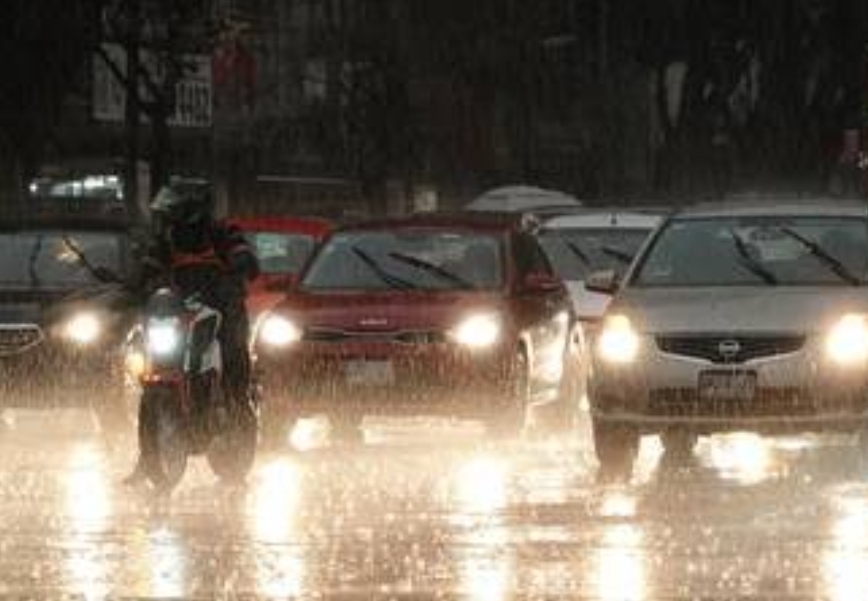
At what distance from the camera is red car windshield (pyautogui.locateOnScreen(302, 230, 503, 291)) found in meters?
18.5

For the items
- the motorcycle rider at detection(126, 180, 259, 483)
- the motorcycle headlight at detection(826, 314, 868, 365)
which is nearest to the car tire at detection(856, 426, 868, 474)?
the motorcycle headlight at detection(826, 314, 868, 365)

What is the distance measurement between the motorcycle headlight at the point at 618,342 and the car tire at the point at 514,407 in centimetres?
221

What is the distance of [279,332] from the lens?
→ 1783cm

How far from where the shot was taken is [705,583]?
1093cm

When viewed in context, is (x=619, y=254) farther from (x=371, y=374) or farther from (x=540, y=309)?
(x=371, y=374)

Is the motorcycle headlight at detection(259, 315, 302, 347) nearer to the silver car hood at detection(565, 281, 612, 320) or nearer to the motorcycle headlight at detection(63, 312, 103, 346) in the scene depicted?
the motorcycle headlight at detection(63, 312, 103, 346)

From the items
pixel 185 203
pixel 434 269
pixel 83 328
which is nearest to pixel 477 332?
pixel 434 269

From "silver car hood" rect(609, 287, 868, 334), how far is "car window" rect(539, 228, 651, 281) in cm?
652

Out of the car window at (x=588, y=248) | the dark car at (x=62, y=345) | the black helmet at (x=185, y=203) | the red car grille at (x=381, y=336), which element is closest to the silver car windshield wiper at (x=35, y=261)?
the dark car at (x=62, y=345)

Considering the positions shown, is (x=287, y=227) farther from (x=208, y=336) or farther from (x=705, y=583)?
(x=705, y=583)

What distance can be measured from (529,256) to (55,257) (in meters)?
3.68

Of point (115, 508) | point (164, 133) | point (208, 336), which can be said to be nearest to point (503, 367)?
point (208, 336)

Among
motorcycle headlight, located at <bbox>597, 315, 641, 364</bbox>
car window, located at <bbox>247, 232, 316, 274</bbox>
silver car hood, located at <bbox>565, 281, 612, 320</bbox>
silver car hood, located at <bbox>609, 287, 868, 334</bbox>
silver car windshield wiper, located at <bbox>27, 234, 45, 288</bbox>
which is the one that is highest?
silver car hood, located at <bbox>609, 287, 868, 334</bbox>

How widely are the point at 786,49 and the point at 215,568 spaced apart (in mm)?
38868
